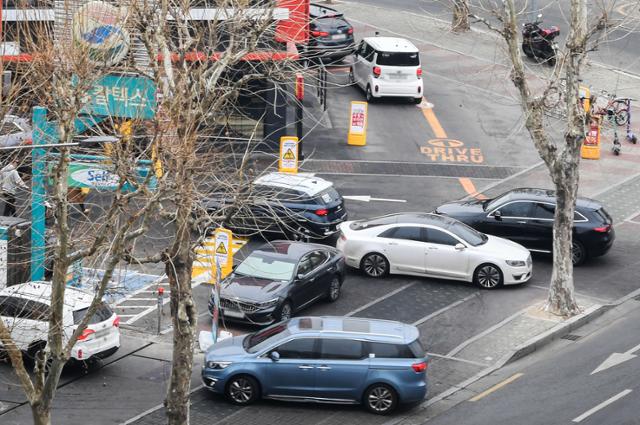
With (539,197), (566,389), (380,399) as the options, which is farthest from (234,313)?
(539,197)

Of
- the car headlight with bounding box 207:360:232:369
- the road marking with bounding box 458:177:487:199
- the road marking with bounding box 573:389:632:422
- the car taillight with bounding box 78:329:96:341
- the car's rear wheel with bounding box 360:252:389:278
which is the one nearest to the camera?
the road marking with bounding box 573:389:632:422

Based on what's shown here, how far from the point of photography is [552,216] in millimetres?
30609

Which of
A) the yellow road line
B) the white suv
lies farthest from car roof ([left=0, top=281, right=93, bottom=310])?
the white suv

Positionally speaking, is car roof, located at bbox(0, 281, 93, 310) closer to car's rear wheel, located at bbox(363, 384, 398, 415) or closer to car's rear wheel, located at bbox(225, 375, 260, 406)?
car's rear wheel, located at bbox(225, 375, 260, 406)

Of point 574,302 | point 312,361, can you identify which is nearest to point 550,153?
point 574,302

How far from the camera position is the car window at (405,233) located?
1153 inches

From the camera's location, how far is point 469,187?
118 feet

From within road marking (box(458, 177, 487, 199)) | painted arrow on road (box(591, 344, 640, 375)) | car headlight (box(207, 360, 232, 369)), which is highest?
road marking (box(458, 177, 487, 199))

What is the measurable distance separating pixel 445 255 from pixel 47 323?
9669mm

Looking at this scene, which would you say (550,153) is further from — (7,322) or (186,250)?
(7,322)

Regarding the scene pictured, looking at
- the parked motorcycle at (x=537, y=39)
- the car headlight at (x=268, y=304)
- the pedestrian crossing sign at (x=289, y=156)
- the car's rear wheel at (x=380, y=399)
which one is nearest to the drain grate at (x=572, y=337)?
the car's rear wheel at (x=380, y=399)

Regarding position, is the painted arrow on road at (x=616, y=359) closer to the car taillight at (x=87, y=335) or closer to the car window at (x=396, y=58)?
the car taillight at (x=87, y=335)

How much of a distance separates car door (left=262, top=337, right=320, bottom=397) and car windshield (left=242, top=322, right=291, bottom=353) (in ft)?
0.83

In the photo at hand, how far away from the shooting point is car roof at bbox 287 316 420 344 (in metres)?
23.1
